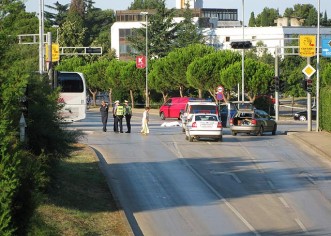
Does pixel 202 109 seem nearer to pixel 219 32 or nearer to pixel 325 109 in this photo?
pixel 325 109

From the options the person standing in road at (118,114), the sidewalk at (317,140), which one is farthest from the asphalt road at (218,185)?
the person standing in road at (118,114)

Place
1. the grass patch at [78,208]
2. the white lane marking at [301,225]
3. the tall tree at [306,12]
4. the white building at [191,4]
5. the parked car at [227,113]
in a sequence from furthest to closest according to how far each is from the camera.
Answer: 1. the tall tree at [306,12]
2. the white building at [191,4]
3. the parked car at [227,113]
4. the white lane marking at [301,225]
5. the grass patch at [78,208]

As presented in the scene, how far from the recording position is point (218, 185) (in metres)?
28.7

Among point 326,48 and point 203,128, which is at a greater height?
point 326,48

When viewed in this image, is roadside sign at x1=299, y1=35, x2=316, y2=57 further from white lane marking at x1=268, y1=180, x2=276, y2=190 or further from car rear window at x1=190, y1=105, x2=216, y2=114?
white lane marking at x1=268, y1=180, x2=276, y2=190

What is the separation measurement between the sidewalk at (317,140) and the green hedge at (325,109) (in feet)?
2.66

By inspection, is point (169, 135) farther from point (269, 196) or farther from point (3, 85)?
point (3, 85)

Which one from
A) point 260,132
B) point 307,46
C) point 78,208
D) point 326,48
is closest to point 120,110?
point 260,132

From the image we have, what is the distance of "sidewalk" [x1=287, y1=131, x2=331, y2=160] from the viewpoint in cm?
3959

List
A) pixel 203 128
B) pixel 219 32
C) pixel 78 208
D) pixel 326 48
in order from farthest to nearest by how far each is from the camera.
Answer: pixel 219 32 → pixel 326 48 → pixel 203 128 → pixel 78 208

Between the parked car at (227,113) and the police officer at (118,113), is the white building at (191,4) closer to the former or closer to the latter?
the parked car at (227,113)

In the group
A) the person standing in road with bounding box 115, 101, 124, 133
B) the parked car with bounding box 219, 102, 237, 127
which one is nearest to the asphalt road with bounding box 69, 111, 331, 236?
the person standing in road with bounding box 115, 101, 124, 133

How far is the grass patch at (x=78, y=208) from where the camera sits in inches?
763

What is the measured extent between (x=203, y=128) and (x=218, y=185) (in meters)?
14.8
